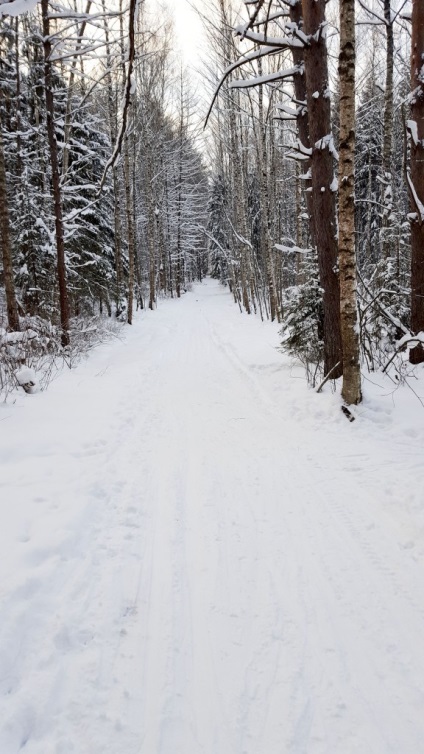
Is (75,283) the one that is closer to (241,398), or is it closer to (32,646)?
(241,398)

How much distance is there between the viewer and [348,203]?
16.1ft

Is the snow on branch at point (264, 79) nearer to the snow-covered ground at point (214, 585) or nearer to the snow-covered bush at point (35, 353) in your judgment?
the snow-covered ground at point (214, 585)

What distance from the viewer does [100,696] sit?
74.1 inches

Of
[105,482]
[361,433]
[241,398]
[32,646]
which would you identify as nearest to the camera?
[32,646]

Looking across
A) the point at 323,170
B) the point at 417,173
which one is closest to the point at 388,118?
the point at 417,173

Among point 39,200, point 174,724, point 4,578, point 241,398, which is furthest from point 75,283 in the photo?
point 174,724

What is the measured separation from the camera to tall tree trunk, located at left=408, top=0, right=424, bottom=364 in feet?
21.0

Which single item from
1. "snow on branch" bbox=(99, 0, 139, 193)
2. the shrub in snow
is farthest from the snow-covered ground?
"snow on branch" bbox=(99, 0, 139, 193)

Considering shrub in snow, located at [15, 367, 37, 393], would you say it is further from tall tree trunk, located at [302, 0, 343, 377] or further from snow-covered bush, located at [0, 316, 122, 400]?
tall tree trunk, located at [302, 0, 343, 377]

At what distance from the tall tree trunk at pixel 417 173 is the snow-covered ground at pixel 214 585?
6.32 feet

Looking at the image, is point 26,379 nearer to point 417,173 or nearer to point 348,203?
point 348,203

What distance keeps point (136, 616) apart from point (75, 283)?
1365cm

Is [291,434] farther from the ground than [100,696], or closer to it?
farther from the ground

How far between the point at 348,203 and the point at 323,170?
155cm
